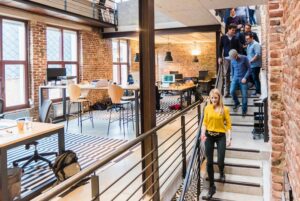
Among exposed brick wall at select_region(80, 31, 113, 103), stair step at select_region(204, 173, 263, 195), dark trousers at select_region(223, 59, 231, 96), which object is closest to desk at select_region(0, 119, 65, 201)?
stair step at select_region(204, 173, 263, 195)

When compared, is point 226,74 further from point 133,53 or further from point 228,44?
point 133,53

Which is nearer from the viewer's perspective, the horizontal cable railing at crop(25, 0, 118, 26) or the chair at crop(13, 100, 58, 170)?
the chair at crop(13, 100, 58, 170)

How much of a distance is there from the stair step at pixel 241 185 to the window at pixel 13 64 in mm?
5689

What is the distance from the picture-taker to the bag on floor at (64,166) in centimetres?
405

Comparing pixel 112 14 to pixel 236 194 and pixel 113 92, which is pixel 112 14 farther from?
pixel 236 194

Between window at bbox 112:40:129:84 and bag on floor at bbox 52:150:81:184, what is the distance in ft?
30.6

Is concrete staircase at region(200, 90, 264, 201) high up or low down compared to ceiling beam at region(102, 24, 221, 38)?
down

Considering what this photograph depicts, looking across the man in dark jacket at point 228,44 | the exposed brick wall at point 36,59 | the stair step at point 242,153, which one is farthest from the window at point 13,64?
the stair step at point 242,153

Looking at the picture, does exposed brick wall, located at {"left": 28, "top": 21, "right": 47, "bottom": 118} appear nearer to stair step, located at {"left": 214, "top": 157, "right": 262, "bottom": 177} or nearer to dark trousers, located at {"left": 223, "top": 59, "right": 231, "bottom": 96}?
dark trousers, located at {"left": 223, "top": 59, "right": 231, "bottom": 96}

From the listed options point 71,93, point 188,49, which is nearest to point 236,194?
point 71,93

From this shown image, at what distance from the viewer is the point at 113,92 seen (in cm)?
686

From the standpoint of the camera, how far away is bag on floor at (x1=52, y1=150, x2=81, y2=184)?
4.05 meters

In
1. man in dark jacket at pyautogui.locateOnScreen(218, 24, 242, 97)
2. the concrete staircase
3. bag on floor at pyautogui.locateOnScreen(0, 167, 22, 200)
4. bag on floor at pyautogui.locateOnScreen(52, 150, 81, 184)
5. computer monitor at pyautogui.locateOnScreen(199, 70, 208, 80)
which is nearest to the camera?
bag on floor at pyautogui.locateOnScreen(0, 167, 22, 200)

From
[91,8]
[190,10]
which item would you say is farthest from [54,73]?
[190,10]
